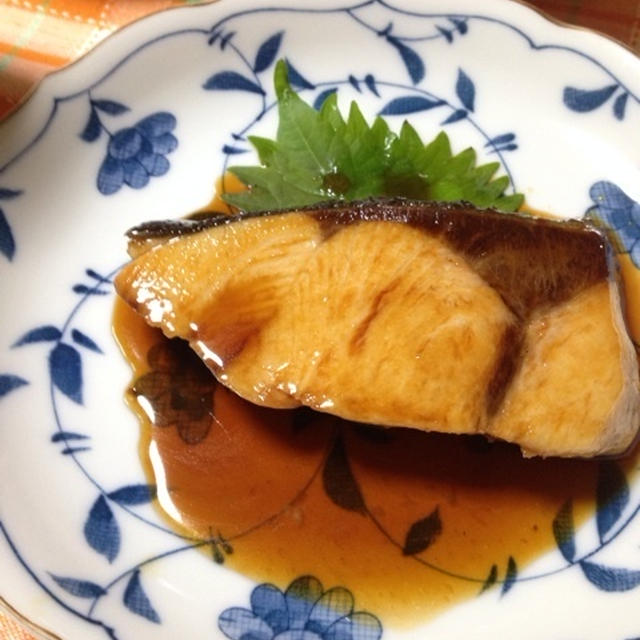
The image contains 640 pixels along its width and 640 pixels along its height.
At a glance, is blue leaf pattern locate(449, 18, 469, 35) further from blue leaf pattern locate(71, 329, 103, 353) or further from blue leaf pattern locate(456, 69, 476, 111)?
blue leaf pattern locate(71, 329, 103, 353)

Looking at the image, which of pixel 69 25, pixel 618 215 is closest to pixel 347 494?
pixel 618 215

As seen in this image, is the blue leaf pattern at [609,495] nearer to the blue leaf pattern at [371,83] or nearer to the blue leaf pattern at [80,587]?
the blue leaf pattern at [80,587]

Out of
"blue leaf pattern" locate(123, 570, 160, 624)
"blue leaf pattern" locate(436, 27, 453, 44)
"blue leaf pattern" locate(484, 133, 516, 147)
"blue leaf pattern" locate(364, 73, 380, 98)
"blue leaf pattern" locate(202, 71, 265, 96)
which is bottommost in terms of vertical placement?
"blue leaf pattern" locate(123, 570, 160, 624)

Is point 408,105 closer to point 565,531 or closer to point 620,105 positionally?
point 620,105

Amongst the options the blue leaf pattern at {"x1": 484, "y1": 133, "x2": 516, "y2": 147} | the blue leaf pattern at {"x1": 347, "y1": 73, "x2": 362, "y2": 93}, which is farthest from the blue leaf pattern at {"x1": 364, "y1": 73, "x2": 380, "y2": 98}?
the blue leaf pattern at {"x1": 484, "y1": 133, "x2": 516, "y2": 147}

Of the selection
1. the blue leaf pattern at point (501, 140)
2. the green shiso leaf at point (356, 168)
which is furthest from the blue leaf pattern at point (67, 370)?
the blue leaf pattern at point (501, 140)

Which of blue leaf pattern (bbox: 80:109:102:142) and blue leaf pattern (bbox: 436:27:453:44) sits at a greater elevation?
blue leaf pattern (bbox: 436:27:453:44)

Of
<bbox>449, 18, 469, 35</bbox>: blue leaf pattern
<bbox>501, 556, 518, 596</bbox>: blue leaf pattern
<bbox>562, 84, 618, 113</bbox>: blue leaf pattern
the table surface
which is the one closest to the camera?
<bbox>501, 556, 518, 596</bbox>: blue leaf pattern
